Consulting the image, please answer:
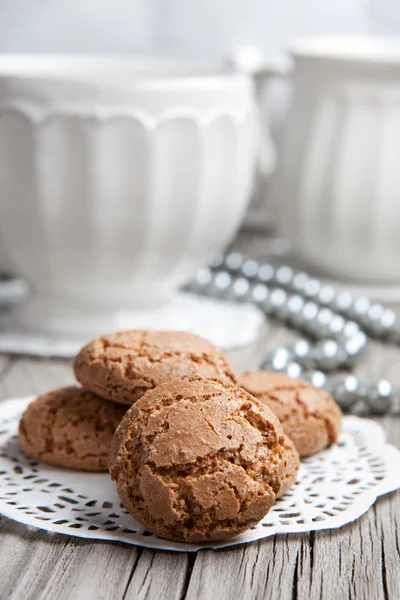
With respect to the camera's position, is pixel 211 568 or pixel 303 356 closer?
pixel 211 568

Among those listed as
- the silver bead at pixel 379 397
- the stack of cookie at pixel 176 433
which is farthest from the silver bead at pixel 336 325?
the stack of cookie at pixel 176 433

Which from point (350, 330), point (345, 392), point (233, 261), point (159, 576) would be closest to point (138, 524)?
point (159, 576)

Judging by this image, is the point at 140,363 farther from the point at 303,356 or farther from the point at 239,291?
the point at 239,291

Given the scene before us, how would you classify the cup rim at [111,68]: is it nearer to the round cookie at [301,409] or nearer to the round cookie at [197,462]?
the round cookie at [301,409]

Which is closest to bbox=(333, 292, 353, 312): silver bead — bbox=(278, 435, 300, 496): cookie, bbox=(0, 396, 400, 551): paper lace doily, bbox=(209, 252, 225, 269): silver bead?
bbox=(209, 252, 225, 269): silver bead

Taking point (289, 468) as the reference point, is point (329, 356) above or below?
below

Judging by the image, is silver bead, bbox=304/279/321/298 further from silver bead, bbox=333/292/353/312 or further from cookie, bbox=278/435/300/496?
cookie, bbox=278/435/300/496
